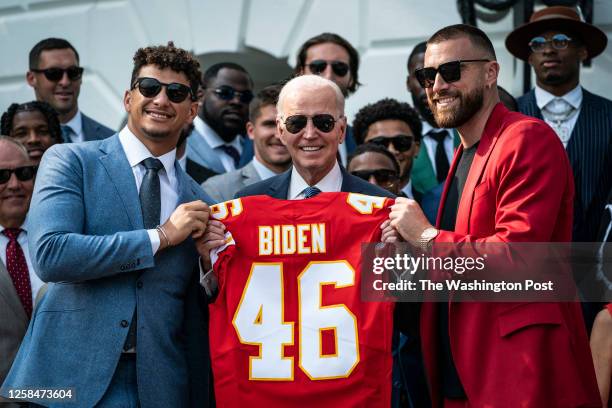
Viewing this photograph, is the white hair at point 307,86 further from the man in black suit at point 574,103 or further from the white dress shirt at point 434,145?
the white dress shirt at point 434,145

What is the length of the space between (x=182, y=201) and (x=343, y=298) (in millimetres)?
972

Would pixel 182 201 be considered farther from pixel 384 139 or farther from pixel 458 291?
pixel 384 139

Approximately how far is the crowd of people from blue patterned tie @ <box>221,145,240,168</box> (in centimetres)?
310

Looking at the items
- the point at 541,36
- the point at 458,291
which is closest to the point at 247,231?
the point at 458,291

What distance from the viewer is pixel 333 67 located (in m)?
7.23

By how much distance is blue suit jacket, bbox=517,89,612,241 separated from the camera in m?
6.11

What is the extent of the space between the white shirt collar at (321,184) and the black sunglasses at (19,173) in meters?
1.94

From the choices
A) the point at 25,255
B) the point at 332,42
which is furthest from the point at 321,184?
the point at 332,42

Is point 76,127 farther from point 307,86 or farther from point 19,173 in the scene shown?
point 307,86

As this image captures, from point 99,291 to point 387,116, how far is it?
123 inches

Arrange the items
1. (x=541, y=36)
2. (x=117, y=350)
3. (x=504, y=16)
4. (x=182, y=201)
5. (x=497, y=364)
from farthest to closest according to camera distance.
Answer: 1. (x=504, y=16)
2. (x=541, y=36)
3. (x=182, y=201)
4. (x=117, y=350)
5. (x=497, y=364)

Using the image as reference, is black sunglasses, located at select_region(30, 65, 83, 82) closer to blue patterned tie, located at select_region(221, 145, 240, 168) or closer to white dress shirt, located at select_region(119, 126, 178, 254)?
blue patterned tie, located at select_region(221, 145, 240, 168)

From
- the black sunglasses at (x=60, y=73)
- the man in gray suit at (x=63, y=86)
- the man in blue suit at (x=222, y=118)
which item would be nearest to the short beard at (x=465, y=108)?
the man in blue suit at (x=222, y=118)

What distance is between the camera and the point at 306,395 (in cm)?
456
